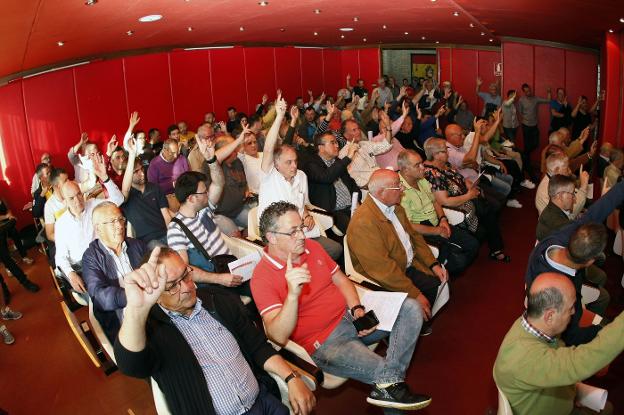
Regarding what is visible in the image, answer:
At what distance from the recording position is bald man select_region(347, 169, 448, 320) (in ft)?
12.5

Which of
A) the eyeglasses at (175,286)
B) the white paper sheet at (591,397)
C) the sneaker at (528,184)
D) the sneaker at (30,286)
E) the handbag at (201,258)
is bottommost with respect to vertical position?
the sneaker at (528,184)

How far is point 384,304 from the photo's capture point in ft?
11.2

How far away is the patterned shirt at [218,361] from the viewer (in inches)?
101

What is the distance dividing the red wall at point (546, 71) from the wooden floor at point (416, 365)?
702 centimetres

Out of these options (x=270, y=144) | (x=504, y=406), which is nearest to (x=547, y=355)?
(x=504, y=406)

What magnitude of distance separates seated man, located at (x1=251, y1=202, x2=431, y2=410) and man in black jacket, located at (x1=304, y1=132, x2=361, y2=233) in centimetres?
196

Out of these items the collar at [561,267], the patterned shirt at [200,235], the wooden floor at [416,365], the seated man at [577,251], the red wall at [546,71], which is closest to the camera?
the seated man at [577,251]

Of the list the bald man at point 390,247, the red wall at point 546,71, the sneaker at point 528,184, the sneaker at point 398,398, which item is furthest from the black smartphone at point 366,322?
the red wall at point 546,71

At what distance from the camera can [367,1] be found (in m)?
6.72

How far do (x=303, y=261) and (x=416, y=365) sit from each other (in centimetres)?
133

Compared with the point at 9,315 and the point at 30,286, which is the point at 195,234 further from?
the point at 30,286

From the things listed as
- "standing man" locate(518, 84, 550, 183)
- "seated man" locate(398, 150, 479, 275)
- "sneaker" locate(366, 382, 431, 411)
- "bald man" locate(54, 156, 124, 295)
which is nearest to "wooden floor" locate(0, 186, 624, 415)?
"seated man" locate(398, 150, 479, 275)

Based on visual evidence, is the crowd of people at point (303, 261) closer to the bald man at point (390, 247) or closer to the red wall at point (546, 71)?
the bald man at point (390, 247)

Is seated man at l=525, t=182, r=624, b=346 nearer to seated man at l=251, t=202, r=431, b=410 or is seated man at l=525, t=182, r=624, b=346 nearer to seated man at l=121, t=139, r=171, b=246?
seated man at l=251, t=202, r=431, b=410
